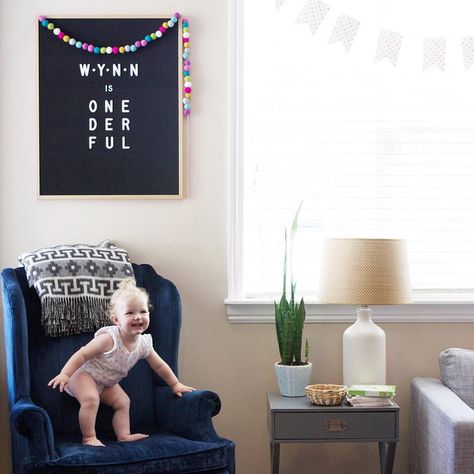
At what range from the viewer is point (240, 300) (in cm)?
363

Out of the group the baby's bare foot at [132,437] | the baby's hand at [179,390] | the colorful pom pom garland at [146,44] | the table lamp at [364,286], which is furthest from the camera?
the colorful pom pom garland at [146,44]

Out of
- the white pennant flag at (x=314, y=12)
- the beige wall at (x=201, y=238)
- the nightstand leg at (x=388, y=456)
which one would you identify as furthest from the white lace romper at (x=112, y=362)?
the white pennant flag at (x=314, y=12)

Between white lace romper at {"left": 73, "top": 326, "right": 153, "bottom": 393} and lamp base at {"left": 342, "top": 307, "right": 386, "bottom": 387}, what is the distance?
84 centimetres

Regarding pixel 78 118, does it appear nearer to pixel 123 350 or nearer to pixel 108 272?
pixel 108 272

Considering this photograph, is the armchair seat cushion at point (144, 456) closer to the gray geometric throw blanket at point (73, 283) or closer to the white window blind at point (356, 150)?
the gray geometric throw blanket at point (73, 283)

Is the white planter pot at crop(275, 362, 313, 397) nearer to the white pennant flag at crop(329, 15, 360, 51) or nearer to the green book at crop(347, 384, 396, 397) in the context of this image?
the green book at crop(347, 384, 396, 397)

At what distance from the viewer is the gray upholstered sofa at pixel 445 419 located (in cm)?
286

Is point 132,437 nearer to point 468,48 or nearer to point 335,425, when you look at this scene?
point 335,425

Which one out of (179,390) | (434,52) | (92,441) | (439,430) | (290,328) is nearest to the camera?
(92,441)

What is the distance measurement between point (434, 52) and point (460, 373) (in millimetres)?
1399

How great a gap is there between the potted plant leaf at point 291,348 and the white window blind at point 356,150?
1.08 feet

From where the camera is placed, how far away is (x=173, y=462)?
279 centimetres

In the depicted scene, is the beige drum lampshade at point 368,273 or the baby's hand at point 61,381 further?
the beige drum lampshade at point 368,273

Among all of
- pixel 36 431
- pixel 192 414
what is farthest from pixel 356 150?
pixel 36 431
